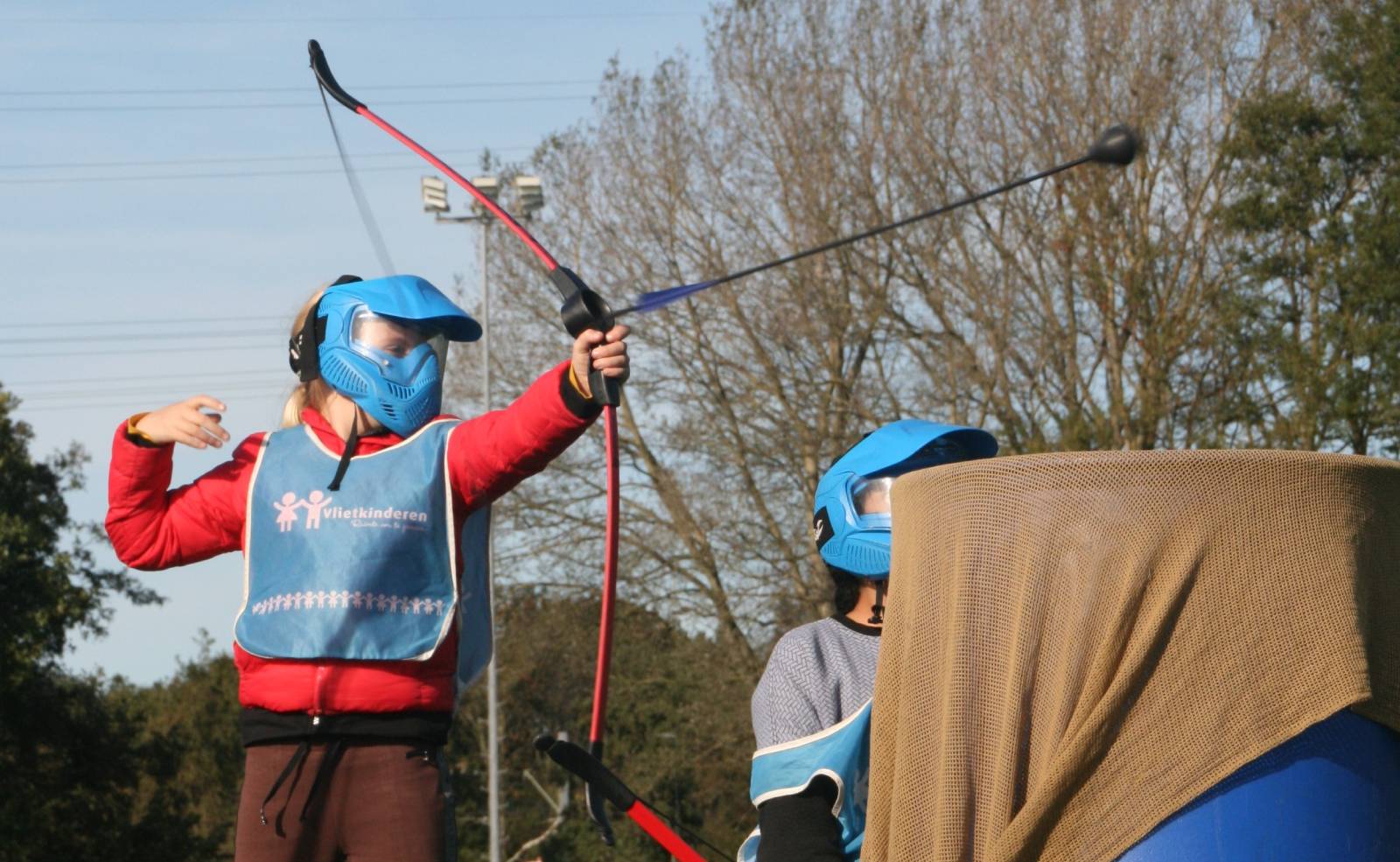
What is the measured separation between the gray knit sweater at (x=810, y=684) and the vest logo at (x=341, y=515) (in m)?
0.99

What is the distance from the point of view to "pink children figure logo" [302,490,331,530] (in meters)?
3.96

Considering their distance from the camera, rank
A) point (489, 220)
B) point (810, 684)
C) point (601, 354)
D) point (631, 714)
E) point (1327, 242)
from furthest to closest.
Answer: point (631, 714) → point (489, 220) → point (1327, 242) → point (601, 354) → point (810, 684)

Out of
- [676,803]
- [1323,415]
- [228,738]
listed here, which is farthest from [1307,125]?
[228,738]

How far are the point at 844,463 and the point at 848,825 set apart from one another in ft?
2.88

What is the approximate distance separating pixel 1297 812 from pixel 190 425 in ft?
8.23

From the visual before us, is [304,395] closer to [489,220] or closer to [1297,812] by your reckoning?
[1297,812]

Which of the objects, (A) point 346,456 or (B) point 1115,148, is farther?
(A) point 346,456

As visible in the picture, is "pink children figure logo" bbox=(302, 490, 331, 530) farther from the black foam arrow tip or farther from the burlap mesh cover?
the burlap mesh cover

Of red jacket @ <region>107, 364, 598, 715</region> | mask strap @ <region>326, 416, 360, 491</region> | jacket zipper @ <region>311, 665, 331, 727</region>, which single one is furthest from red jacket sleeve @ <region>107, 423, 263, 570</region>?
jacket zipper @ <region>311, 665, 331, 727</region>

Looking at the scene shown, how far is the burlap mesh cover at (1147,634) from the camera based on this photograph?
230 cm

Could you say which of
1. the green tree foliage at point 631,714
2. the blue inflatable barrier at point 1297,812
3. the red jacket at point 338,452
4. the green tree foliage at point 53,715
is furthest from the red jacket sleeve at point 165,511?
the green tree foliage at point 53,715

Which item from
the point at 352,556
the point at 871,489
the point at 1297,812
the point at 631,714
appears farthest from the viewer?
the point at 631,714

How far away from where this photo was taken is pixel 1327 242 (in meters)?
20.5

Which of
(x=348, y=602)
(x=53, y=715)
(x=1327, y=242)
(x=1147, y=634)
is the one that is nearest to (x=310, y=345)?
(x=348, y=602)
